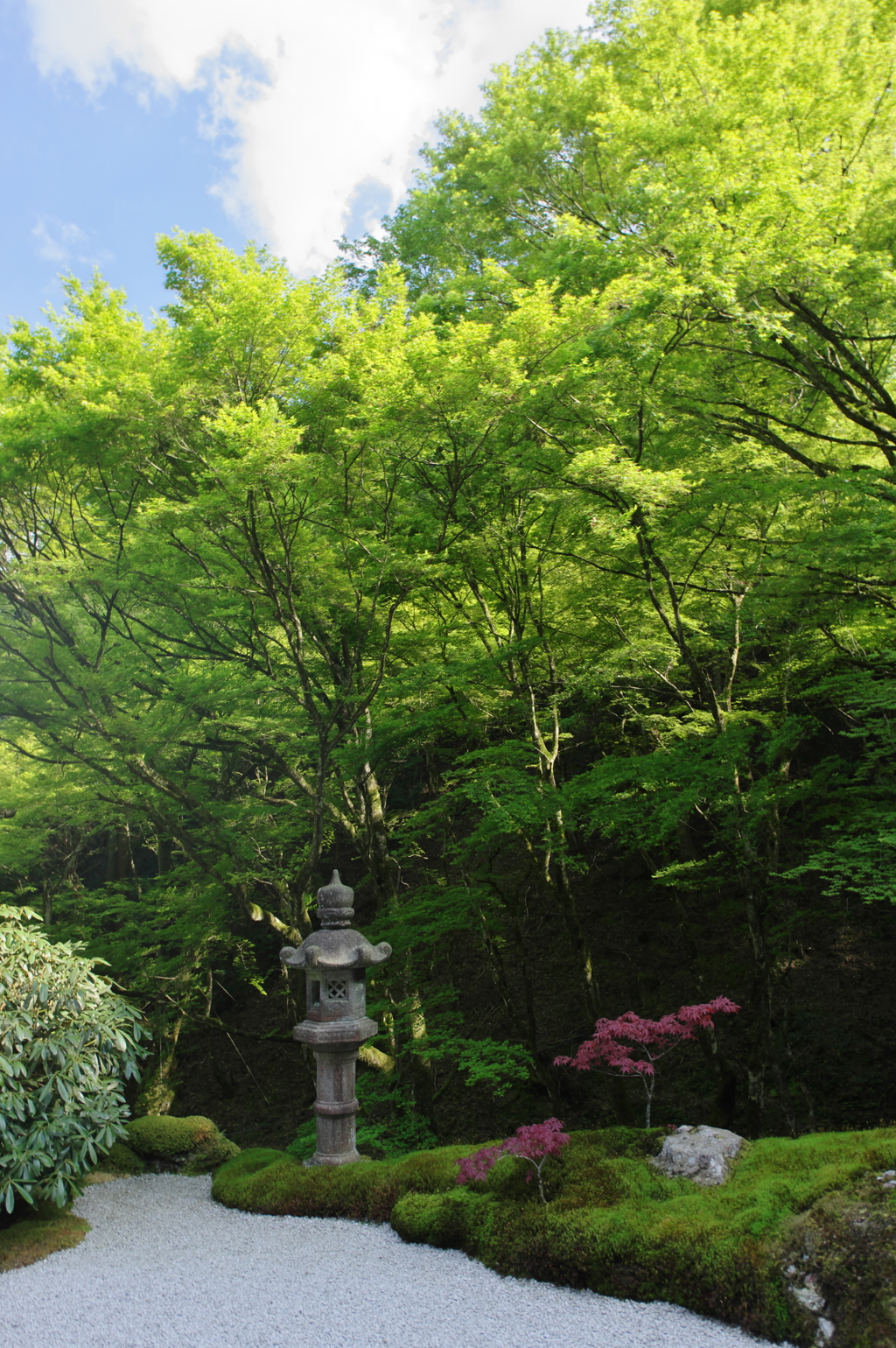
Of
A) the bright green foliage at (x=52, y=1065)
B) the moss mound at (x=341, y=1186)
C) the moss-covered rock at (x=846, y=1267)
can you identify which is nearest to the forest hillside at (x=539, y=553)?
the moss mound at (x=341, y=1186)

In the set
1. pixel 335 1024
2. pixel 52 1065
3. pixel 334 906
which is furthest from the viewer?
pixel 334 906

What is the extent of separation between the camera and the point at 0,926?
223 inches

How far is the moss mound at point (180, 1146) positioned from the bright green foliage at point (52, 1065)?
860mm

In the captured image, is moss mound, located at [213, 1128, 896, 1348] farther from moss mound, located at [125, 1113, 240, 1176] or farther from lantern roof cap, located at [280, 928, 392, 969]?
moss mound, located at [125, 1113, 240, 1176]

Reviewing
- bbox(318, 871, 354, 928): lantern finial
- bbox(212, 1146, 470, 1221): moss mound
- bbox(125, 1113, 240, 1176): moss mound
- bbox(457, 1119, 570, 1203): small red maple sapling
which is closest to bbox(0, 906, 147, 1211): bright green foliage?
bbox(125, 1113, 240, 1176): moss mound

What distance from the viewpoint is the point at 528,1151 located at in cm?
421

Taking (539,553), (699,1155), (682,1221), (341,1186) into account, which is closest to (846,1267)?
(682,1221)

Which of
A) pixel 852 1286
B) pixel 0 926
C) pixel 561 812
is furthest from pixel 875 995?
pixel 0 926

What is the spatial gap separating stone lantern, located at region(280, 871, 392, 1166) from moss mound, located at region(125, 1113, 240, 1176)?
4.11 feet

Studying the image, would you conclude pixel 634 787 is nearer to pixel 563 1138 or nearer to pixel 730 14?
pixel 563 1138

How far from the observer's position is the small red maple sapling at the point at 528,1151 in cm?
421

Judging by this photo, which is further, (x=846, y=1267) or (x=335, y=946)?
(x=335, y=946)

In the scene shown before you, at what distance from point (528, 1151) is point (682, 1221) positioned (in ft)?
2.93

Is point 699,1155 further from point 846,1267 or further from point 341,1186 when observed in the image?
point 341,1186
